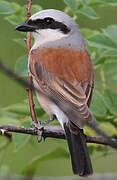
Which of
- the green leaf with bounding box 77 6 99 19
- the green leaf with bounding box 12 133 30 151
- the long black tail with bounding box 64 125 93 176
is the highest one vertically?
the green leaf with bounding box 77 6 99 19

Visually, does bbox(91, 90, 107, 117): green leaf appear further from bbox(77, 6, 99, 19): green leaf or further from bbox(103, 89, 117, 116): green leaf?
bbox(77, 6, 99, 19): green leaf

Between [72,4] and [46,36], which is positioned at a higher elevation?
[72,4]

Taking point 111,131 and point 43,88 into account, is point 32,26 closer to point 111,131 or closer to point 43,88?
point 43,88

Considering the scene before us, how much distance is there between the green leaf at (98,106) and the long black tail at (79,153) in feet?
0.58

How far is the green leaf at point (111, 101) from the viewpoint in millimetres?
2680

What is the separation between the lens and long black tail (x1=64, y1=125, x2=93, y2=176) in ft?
8.20

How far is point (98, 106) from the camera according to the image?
107 inches

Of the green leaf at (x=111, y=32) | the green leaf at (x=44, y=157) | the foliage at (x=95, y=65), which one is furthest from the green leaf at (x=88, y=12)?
the green leaf at (x=44, y=157)

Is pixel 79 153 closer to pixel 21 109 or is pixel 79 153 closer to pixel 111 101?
pixel 111 101

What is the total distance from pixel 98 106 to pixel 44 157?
1.66 feet

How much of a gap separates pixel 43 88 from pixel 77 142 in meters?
0.51

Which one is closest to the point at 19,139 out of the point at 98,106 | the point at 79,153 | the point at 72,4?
the point at 79,153

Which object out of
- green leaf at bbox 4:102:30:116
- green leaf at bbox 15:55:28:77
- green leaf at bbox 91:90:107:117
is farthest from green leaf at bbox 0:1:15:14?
green leaf at bbox 91:90:107:117

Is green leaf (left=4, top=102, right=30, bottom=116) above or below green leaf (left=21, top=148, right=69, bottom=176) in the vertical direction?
above
